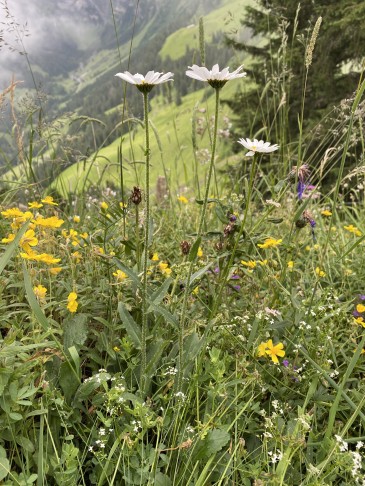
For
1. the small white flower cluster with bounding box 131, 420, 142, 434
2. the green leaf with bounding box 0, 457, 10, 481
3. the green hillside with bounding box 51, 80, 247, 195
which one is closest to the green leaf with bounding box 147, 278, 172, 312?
the small white flower cluster with bounding box 131, 420, 142, 434

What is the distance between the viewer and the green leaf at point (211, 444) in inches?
50.0

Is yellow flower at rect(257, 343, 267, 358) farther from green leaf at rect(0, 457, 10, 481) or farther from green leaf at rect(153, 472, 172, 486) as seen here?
green leaf at rect(0, 457, 10, 481)

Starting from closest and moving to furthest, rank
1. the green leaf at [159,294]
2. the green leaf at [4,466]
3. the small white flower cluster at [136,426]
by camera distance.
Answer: the green leaf at [4,466], the small white flower cluster at [136,426], the green leaf at [159,294]

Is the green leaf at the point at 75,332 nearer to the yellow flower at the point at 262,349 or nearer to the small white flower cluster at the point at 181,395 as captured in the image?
the small white flower cluster at the point at 181,395

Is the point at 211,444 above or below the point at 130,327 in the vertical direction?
below

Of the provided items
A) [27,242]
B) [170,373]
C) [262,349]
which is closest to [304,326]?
[262,349]

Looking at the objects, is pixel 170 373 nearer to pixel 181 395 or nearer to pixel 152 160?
pixel 181 395

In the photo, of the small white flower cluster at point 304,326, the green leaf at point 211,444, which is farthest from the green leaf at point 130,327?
the small white flower cluster at point 304,326

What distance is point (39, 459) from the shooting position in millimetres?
1142

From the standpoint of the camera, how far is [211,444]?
1.28m

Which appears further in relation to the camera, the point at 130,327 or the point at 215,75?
the point at 130,327

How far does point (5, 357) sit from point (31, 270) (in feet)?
1.41

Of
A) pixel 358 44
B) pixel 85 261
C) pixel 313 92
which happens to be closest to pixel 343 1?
pixel 358 44

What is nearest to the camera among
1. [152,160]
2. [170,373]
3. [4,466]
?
[4,466]
